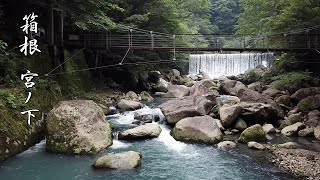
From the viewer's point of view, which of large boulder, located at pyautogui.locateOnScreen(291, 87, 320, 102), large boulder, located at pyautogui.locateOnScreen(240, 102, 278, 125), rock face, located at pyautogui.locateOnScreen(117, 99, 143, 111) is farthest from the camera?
rock face, located at pyautogui.locateOnScreen(117, 99, 143, 111)

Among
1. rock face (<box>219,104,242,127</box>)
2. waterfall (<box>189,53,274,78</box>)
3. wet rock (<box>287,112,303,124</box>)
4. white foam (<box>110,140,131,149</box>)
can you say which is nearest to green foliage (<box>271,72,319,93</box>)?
wet rock (<box>287,112,303,124</box>)

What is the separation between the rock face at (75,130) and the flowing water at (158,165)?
0.96 ft

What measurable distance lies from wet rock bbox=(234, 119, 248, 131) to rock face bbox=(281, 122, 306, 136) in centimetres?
145

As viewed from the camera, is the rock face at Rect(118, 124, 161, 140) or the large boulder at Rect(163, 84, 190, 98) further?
the large boulder at Rect(163, 84, 190, 98)

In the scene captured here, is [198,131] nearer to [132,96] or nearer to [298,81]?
[298,81]

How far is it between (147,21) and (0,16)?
1146cm

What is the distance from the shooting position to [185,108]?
14.3m

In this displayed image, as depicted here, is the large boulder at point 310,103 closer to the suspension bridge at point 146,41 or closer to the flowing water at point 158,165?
the suspension bridge at point 146,41

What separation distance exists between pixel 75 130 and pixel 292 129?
26.6 ft

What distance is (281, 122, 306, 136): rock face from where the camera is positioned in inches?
523

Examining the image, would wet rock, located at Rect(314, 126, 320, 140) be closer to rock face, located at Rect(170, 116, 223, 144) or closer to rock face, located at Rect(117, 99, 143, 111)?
rock face, located at Rect(170, 116, 223, 144)

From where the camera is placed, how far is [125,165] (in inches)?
370

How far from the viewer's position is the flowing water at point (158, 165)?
8992 millimetres

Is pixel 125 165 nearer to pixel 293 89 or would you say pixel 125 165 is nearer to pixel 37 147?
pixel 37 147
